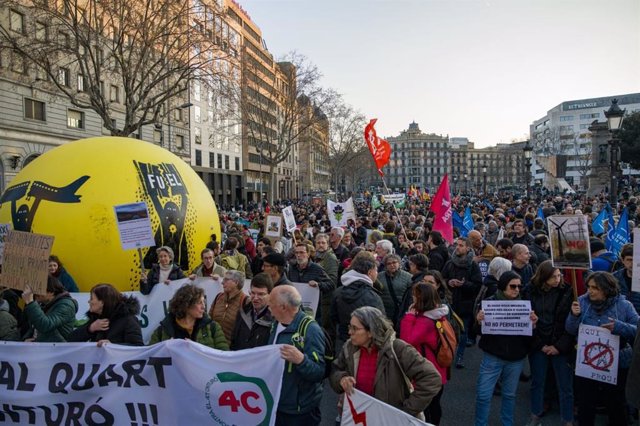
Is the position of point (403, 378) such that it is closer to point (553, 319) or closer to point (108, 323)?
point (553, 319)

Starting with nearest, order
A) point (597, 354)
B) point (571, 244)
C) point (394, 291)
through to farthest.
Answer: point (597, 354), point (571, 244), point (394, 291)

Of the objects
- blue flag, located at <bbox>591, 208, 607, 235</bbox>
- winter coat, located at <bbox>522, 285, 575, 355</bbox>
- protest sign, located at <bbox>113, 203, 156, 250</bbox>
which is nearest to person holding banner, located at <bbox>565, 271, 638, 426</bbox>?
winter coat, located at <bbox>522, 285, 575, 355</bbox>

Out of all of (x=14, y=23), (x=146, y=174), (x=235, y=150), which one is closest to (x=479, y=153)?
(x=235, y=150)

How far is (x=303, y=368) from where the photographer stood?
3.67m

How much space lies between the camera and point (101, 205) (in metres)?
7.04

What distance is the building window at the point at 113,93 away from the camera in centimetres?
3881

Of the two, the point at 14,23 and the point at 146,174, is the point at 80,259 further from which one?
Result: the point at 14,23

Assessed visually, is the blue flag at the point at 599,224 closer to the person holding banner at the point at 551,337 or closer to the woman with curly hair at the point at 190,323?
the person holding banner at the point at 551,337

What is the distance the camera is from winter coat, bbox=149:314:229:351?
434 centimetres

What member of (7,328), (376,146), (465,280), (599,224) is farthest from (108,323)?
(599,224)

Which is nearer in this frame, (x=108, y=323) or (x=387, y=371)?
(x=387, y=371)

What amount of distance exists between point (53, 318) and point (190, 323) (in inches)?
60.1

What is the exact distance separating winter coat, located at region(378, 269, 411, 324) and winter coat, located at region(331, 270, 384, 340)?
3.08 feet

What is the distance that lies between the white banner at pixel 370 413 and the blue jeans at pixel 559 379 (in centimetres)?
268
